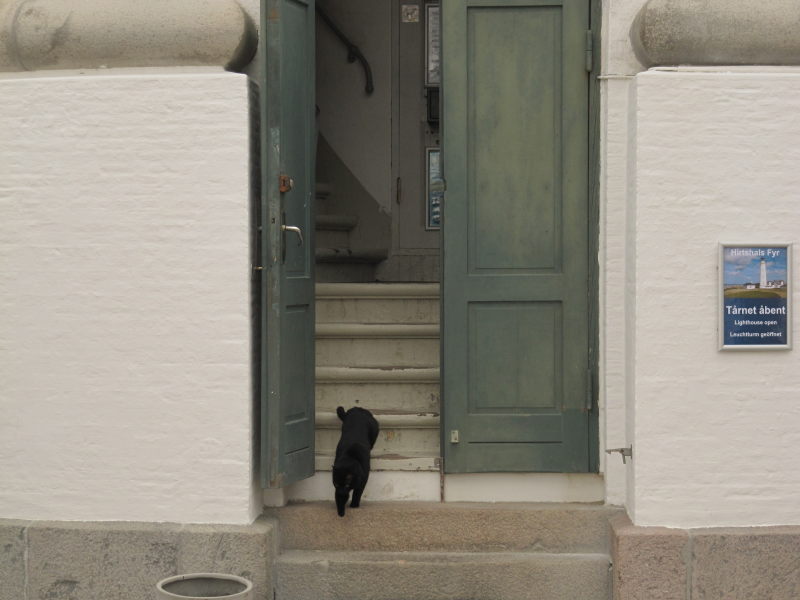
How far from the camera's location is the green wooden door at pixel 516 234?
6.27 m

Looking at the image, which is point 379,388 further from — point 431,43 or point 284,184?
point 431,43

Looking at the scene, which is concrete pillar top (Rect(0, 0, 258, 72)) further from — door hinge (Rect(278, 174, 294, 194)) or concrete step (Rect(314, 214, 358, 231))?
concrete step (Rect(314, 214, 358, 231))

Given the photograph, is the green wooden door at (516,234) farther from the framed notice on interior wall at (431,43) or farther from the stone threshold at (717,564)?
the framed notice on interior wall at (431,43)

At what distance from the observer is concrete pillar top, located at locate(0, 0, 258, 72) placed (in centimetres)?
593

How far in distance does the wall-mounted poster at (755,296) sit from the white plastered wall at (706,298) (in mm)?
48

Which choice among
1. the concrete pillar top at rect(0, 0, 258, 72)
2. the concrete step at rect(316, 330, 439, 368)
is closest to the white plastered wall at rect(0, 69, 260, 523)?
the concrete pillar top at rect(0, 0, 258, 72)

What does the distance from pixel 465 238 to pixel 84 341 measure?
195 centimetres

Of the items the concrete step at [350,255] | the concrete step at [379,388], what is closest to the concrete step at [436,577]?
the concrete step at [379,388]

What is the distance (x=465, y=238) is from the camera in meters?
6.32

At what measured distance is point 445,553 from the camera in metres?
6.23

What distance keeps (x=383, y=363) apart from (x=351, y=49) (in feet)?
10.3

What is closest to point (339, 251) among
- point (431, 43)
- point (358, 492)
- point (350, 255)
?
point (350, 255)

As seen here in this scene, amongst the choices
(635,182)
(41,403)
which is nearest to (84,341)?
(41,403)

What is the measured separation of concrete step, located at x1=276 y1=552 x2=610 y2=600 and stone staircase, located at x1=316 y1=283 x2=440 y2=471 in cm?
61
